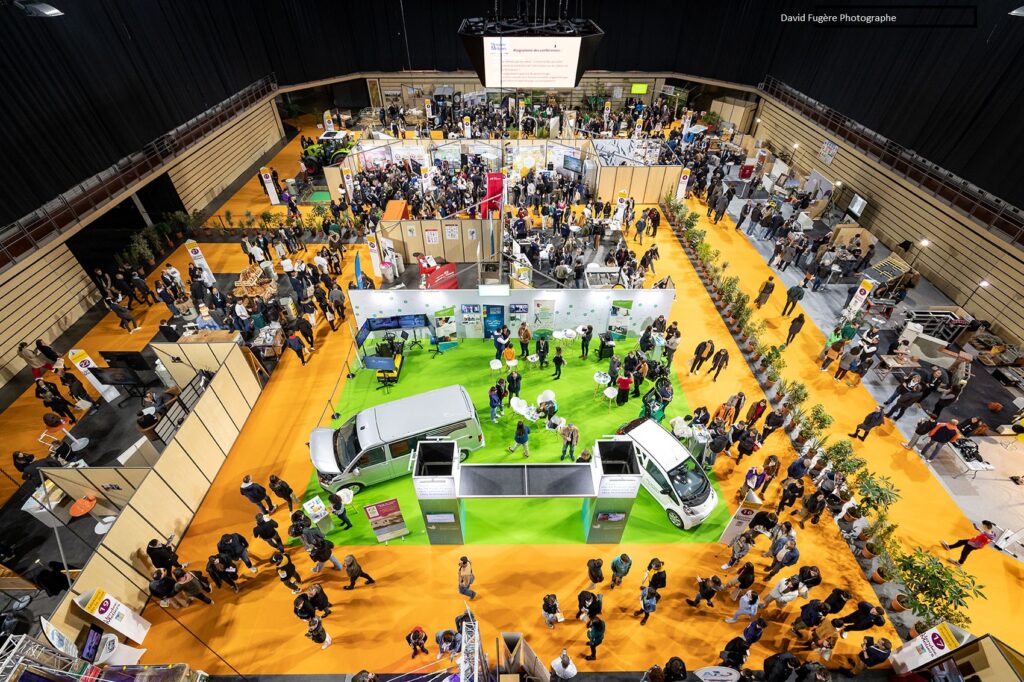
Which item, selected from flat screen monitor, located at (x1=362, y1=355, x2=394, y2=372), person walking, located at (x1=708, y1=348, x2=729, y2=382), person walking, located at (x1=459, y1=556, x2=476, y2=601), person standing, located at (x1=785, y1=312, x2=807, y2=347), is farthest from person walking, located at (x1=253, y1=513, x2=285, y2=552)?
person standing, located at (x1=785, y1=312, x2=807, y2=347)

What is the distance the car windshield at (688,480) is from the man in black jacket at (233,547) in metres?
8.98

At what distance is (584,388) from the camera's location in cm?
1369

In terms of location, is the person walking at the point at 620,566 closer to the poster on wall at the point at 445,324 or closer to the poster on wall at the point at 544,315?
the poster on wall at the point at 544,315

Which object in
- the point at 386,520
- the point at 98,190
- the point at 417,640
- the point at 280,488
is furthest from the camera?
the point at 98,190

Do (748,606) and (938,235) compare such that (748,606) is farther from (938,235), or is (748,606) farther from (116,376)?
(938,235)

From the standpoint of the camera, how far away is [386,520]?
9.63 meters

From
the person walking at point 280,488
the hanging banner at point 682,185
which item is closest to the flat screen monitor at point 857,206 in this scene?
the hanging banner at point 682,185

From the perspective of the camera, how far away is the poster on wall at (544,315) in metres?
14.6

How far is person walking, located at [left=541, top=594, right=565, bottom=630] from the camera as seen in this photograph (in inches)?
324

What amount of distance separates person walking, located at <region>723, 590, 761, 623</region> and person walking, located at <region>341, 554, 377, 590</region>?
7.20 m

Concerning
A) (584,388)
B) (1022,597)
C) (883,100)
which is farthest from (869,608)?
(883,100)

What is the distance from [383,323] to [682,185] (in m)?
16.6

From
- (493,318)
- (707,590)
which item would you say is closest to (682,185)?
(493,318)

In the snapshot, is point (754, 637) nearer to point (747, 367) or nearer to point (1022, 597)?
point (1022, 597)
